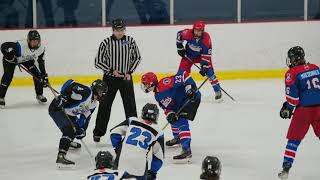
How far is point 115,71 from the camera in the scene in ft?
24.4

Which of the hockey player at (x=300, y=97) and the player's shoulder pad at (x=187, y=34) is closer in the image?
the hockey player at (x=300, y=97)

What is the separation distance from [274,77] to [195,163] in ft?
15.7

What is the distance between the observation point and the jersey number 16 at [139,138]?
5.17 metres

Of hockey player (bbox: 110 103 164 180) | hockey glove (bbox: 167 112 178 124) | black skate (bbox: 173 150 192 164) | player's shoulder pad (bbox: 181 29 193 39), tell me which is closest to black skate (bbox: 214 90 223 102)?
player's shoulder pad (bbox: 181 29 193 39)

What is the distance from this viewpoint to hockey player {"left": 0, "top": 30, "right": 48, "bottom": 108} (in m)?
8.66

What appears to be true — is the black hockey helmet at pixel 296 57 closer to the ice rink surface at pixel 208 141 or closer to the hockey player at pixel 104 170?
the ice rink surface at pixel 208 141

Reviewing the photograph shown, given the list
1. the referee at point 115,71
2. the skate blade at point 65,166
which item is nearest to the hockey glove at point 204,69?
the referee at point 115,71

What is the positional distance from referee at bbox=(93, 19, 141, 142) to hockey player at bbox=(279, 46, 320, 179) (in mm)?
1963

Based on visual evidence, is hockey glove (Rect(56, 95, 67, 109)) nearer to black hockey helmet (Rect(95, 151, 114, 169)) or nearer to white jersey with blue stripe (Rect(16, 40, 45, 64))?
black hockey helmet (Rect(95, 151, 114, 169))

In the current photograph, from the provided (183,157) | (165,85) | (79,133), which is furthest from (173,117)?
(79,133)

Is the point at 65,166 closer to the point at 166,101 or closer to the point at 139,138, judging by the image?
the point at 166,101

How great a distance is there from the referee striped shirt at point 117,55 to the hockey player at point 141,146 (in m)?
2.22

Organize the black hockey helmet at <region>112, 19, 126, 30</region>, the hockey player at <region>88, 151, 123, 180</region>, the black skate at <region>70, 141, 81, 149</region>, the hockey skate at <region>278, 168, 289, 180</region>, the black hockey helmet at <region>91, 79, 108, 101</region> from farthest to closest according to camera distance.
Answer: the black hockey helmet at <region>112, 19, 126, 30</region> → the black skate at <region>70, 141, 81, 149</region> → the black hockey helmet at <region>91, 79, 108, 101</region> → the hockey skate at <region>278, 168, 289, 180</region> → the hockey player at <region>88, 151, 123, 180</region>

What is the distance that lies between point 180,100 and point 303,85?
124 centimetres
